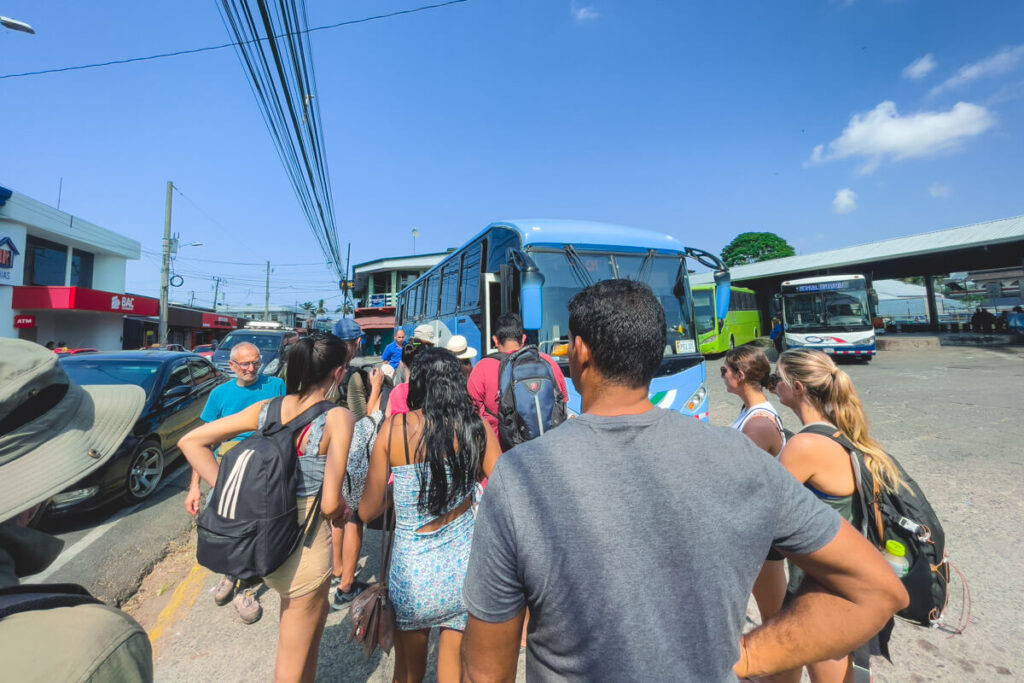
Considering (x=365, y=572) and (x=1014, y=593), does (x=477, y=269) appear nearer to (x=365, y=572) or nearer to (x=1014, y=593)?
(x=365, y=572)

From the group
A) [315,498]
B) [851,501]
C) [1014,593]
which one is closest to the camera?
[851,501]

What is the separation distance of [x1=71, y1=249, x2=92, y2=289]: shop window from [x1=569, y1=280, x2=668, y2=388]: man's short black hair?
102 ft

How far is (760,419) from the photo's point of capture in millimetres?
2641

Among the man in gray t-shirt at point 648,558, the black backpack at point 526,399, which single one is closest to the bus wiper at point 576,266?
the black backpack at point 526,399

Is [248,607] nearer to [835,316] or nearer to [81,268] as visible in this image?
[835,316]

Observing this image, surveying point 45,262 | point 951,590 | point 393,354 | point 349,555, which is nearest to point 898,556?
point 951,590

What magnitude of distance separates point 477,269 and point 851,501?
6.43m

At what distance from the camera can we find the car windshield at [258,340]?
13.0 m

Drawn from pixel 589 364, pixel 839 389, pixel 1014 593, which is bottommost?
pixel 1014 593

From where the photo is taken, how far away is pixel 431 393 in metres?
2.18

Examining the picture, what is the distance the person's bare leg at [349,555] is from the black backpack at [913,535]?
2988 millimetres

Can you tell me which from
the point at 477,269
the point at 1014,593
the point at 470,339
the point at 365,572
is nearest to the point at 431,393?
the point at 365,572

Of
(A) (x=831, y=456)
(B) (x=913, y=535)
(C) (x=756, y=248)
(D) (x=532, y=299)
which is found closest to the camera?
(B) (x=913, y=535)

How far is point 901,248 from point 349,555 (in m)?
26.5
